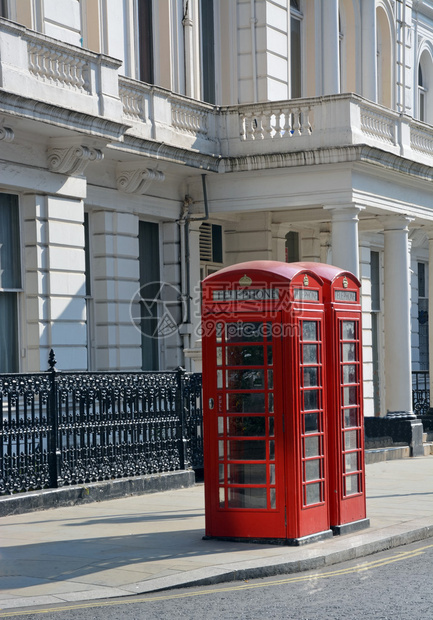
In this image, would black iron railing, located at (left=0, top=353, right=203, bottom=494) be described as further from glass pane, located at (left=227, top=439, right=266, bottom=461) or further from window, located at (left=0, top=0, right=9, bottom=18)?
window, located at (left=0, top=0, right=9, bottom=18)

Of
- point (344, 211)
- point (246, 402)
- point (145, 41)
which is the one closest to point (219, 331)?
point (246, 402)

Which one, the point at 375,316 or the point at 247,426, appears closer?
the point at 247,426

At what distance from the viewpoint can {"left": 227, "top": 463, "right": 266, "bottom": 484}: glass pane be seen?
9898 mm

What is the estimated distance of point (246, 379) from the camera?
32.8 feet

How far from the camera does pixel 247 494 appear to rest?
32.7 feet

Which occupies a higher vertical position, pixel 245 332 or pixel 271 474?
pixel 245 332

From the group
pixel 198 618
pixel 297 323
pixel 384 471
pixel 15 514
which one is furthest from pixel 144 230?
pixel 198 618

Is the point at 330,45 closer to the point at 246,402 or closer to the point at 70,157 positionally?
the point at 70,157

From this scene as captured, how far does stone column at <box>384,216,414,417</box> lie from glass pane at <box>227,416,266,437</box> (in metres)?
10.8

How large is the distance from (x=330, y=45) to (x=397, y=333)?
227 inches

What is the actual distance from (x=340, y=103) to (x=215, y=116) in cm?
234

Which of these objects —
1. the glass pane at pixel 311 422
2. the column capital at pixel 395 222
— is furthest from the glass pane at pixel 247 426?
the column capital at pixel 395 222

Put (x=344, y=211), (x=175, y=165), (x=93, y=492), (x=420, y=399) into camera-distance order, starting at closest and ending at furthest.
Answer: (x=93, y=492)
(x=175, y=165)
(x=344, y=211)
(x=420, y=399)

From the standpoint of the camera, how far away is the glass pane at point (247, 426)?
32.5ft
